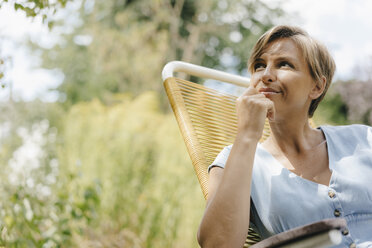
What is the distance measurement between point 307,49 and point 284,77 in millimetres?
142

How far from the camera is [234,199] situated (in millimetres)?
1180

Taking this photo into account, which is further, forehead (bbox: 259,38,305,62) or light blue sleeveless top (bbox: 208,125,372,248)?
forehead (bbox: 259,38,305,62)

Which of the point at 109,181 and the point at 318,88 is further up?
the point at 318,88

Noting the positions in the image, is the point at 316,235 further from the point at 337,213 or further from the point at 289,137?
the point at 289,137

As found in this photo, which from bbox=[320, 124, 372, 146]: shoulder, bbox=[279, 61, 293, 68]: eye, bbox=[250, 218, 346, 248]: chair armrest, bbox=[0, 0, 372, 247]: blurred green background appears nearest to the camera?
bbox=[250, 218, 346, 248]: chair armrest

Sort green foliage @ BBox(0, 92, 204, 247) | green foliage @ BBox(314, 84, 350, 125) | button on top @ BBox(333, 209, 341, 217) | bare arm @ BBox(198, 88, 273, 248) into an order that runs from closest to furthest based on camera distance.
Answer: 1. bare arm @ BBox(198, 88, 273, 248)
2. button on top @ BBox(333, 209, 341, 217)
3. green foliage @ BBox(0, 92, 204, 247)
4. green foliage @ BBox(314, 84, 350, 125)

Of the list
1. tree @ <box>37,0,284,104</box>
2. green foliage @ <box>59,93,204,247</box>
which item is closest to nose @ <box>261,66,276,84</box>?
green foliage @ <box>59,93,204,247</box>

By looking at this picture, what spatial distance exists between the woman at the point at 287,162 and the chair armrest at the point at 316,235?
31 centimetres

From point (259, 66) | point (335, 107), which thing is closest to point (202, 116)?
point (259, 66)

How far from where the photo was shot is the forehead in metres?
1.45

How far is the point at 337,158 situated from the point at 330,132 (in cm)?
15

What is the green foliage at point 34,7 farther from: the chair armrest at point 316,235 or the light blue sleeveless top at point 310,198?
the chair armrest at point 316,235

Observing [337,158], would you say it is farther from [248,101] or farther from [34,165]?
[34,165]

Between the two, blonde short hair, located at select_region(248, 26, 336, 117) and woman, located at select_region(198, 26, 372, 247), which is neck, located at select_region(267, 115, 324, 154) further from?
blonde short hair, located at select_region(248, 26, 336, 117)
